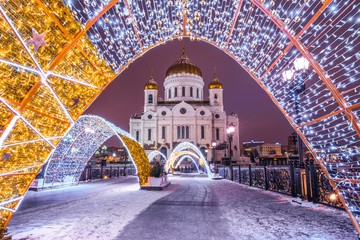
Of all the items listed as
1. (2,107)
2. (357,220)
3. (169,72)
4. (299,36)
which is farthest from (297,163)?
(169,72)

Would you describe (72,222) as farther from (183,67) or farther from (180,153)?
(183,67)

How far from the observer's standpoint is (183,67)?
59781mm

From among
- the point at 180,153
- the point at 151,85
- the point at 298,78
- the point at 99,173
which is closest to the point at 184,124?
the point at 151,85

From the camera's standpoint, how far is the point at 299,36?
3.63m

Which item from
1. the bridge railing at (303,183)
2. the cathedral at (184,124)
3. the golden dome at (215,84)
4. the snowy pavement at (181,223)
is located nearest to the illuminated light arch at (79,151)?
the snowy pavement at (181,223)

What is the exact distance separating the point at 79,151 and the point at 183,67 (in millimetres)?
50353

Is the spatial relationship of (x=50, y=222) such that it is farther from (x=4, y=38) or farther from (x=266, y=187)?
(x=266, y=187)

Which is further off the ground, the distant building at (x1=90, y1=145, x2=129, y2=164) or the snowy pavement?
the distant building at (x1=90, y1=145, x2=129, y2=164)

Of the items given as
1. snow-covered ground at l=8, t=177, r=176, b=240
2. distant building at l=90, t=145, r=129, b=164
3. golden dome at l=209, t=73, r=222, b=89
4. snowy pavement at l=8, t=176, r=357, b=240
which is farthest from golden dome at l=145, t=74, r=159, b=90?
snowy pavement at l=8, t=176, r=357, b=240

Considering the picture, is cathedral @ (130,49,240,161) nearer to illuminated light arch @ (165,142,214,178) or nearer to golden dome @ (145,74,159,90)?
golden dome @ (145,74,159,90)

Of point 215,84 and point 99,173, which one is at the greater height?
point 215,84

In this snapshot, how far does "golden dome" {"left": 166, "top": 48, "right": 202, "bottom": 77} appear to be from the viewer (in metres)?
59.6

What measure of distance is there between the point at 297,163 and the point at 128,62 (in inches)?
304

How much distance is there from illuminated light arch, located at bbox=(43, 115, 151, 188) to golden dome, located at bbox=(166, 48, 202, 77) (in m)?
48.9
